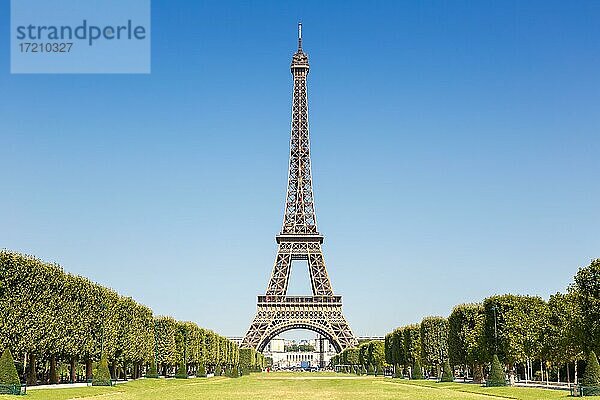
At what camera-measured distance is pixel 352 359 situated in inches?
4953

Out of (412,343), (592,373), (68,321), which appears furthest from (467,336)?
(68,321)

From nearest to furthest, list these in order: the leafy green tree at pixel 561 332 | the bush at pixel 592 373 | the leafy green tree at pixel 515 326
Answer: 1. the bush at pixel 592 373
2. the leafy green tree at pixel 561 332
3. the leafy green tree at pixel 515 326

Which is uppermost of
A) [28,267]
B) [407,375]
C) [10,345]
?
[28,267]

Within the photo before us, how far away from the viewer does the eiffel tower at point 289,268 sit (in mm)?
115750

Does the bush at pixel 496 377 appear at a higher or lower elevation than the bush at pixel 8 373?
lower

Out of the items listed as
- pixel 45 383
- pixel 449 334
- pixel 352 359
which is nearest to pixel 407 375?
pixel 449 334

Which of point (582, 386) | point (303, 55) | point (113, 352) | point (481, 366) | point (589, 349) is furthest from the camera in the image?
point (303, 55)

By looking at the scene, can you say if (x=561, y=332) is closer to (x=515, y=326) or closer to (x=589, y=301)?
(x=515, y=326)

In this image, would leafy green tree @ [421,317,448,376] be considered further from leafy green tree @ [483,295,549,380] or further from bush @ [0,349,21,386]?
bush @ [0,349,21,386]

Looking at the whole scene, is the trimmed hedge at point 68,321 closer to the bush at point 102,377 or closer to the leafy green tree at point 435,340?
the bush at point 102,377

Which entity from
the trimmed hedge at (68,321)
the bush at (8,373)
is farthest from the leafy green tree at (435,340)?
the bush at (8,373)

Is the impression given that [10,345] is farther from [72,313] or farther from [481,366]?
[481,366]

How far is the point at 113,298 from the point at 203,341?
3200 centimetres

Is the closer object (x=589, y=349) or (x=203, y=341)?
(x=589, y=349)
